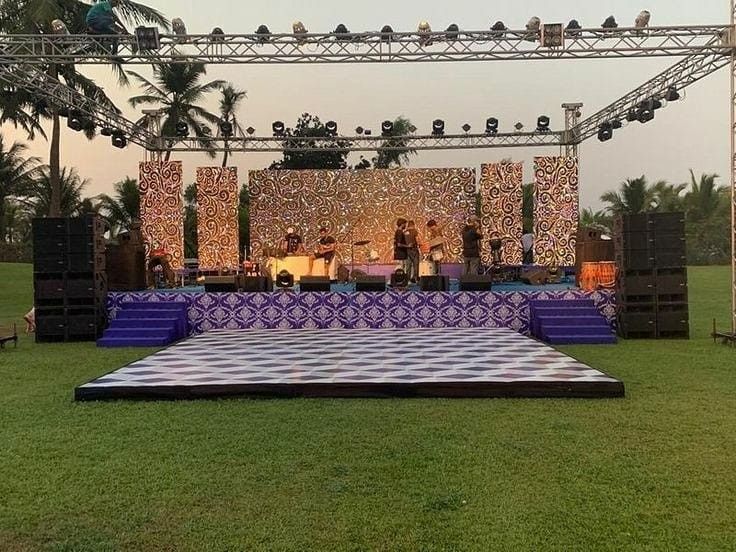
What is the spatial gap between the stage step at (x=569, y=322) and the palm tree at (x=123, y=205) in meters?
18.8

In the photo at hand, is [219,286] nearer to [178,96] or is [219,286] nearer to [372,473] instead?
[372,473]

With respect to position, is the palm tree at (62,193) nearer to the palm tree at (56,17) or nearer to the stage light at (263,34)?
the palm tree at (56,17)

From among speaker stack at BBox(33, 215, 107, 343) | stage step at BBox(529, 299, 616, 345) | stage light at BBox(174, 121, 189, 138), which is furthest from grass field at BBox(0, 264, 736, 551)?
stage light at BBox(174, 121, 189, 138)

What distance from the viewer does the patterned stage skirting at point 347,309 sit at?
10180 millimetres

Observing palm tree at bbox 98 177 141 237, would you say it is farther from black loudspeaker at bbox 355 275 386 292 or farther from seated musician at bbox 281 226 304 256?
black loudspeaker at bbox 355 275 386 292

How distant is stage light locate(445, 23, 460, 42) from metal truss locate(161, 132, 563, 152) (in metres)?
6.21

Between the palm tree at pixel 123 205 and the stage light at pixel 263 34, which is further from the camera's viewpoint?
the palm tree at pixel 123 205

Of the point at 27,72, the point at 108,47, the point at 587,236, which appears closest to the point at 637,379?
the point at 587,236

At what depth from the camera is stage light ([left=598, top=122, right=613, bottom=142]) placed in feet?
A: 46.0

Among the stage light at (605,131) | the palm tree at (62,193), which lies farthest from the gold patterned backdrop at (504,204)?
the palm tree at (62,193)

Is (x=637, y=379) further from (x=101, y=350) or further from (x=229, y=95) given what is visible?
(x=229, y=95)

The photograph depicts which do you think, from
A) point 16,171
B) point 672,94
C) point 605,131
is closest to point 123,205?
point 16,171

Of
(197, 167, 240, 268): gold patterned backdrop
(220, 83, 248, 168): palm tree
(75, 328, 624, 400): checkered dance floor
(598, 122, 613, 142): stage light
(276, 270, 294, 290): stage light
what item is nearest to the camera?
(75, 328, 624, 400): checkered dance floor

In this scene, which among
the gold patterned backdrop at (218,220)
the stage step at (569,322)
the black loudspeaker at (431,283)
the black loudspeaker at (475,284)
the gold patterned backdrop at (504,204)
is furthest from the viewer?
the gold patterned backdrop at (218,220)
